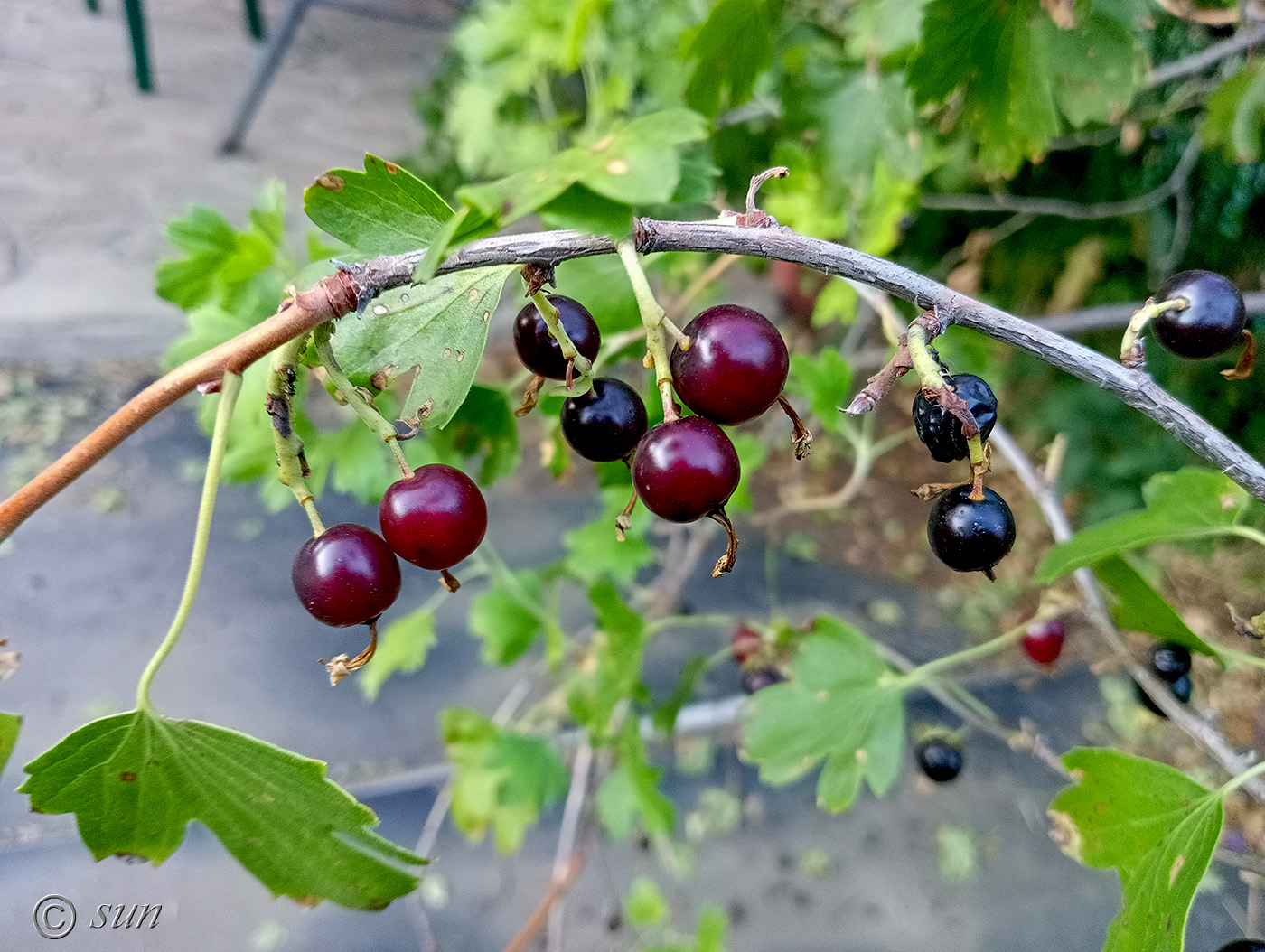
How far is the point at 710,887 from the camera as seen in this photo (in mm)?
1188

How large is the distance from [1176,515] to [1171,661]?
0.72 feet

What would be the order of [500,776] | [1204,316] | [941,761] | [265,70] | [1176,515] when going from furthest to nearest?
[265,70]
[500,776]
[941,761]
[1176,515]
[1204,316]

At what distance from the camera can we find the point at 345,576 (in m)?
0.37

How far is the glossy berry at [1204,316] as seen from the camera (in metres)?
0.43

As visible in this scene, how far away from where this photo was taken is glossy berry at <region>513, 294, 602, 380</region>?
1.42 ft

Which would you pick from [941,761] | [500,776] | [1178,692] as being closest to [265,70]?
[500,776]

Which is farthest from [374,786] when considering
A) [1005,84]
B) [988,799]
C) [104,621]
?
[1005,84]

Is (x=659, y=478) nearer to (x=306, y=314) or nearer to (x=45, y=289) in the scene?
(x=306, y=314)

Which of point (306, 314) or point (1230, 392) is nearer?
point (306, 314)

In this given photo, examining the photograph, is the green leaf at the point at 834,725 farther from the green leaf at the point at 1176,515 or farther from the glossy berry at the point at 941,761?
the green leaf at the point at 1176,515

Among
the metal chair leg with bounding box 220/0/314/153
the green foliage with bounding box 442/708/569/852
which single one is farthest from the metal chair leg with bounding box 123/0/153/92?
the green foliage with bounding box 442/708/569/852

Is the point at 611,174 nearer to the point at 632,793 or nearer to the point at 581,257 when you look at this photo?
the point at 581,257

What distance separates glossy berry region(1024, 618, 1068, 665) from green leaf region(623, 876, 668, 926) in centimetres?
69

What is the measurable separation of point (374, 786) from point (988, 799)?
1.06 meters
